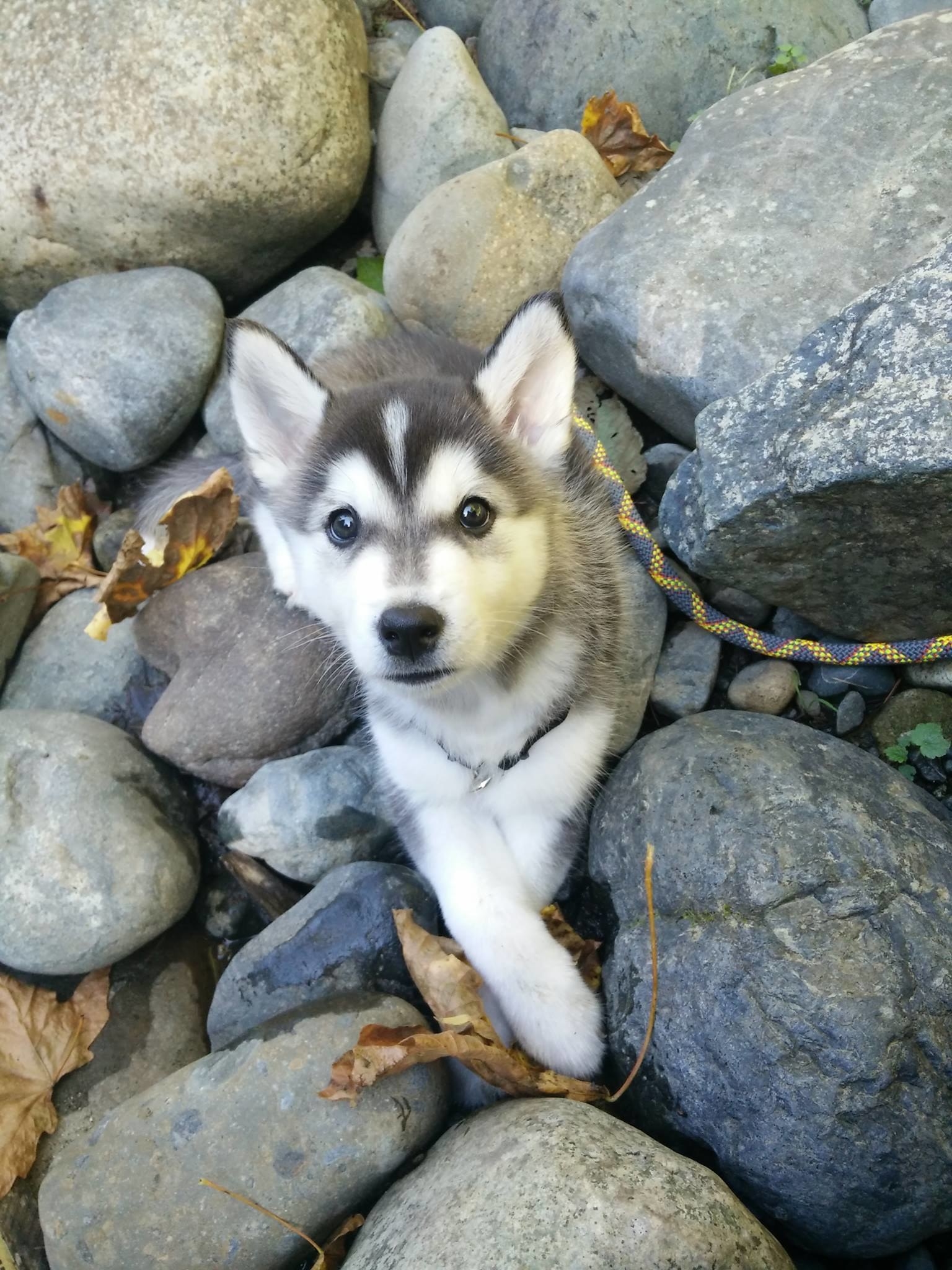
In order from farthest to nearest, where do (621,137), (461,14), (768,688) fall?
(461,14)
(621,137)
(768,688)

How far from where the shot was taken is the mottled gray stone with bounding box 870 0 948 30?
4.31m

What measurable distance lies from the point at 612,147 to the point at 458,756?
11.0ft

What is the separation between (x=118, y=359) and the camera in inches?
157

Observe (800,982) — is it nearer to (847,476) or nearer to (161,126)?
(847,476)

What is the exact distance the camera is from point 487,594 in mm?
2285

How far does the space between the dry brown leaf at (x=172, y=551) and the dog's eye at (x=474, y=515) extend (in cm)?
163

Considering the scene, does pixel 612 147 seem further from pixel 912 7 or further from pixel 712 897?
pixel 712 897

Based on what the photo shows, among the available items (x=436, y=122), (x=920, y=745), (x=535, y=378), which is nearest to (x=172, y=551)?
(x=535, y=378)

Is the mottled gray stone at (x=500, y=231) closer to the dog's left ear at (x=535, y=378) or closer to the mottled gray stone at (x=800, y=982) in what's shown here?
the dog's left ear at (x=535, y=378)

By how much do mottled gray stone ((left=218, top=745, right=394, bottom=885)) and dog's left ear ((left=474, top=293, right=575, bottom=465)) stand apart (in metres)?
1.33

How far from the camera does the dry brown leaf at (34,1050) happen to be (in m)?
2.70

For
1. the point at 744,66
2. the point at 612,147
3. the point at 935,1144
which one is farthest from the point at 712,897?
the point at 744,66

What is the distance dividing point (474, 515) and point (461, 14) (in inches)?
166

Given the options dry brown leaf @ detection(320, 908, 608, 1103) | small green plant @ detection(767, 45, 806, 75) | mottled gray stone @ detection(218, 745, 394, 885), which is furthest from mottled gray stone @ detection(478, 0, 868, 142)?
dry brown leaf @ detection(320, 908, 608, 1103)
